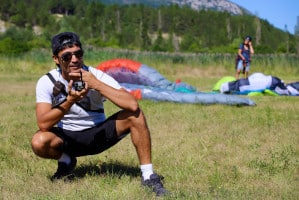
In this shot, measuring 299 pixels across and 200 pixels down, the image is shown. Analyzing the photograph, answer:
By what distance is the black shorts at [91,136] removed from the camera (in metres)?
3.99

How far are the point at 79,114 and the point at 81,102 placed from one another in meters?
0.11

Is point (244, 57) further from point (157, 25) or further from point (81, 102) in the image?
point (157, 25)

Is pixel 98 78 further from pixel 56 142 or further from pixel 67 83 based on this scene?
pixel 56 142

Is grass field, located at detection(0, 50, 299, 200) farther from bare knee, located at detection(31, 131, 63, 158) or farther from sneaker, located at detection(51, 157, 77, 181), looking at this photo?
bare knee, located at detection(31, 131, 63, 158)

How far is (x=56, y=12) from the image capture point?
3718 inches

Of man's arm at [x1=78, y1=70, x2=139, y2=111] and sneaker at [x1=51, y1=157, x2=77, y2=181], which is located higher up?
man's arm at [x1=78, y1=70, x2=139, y2=111]

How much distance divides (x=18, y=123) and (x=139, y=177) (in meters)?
3.35

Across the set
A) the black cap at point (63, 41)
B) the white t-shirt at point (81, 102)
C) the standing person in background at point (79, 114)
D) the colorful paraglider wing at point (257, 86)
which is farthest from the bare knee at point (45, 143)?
the colorful paraglider wing at point (257, 86)

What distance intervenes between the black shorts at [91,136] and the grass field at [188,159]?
309 mm

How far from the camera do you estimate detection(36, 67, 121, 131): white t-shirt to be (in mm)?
3873

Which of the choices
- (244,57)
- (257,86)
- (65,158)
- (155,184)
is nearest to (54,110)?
(65,158)

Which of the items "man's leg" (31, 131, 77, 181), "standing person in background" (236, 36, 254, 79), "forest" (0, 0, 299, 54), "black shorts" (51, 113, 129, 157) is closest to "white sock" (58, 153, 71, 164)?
"man's leg" (31, 131, 77, 181)

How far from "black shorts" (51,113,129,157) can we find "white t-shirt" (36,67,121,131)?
0.22 feet

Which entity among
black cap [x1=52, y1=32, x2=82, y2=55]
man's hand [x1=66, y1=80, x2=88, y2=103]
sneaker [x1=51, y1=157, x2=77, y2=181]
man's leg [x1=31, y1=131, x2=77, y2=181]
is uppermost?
black cap [x1=52, y1=32, x2=82, y2=55]
